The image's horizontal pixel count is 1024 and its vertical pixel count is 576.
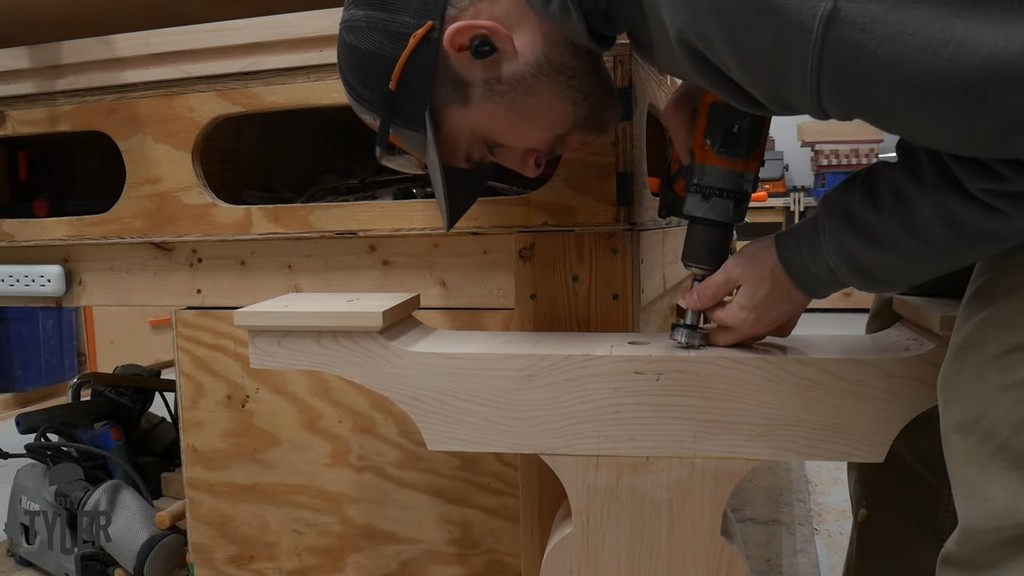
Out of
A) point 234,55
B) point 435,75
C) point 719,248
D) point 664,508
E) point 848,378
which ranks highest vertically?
point 234,55

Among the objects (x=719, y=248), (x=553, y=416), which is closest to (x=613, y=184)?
(x=719, y=248)

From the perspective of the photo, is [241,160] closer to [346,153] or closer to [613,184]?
[346,153]

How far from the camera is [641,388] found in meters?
0.64

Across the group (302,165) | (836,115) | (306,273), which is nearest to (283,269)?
(306,273)

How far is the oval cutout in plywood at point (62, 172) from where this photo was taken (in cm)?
140

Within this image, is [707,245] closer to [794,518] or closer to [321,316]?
[321,316]

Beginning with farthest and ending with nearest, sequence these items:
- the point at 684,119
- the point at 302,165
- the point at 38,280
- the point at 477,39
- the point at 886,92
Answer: the point at 302,165 < the point at 38,280 < the point at 684,119 < the point at 477,39 < the point at 886,92

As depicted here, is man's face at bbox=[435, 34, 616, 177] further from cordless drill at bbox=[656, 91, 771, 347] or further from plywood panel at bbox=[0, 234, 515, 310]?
plywood panel at bbox=[0, 234, 515, 310]

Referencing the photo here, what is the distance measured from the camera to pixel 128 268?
3.67ft

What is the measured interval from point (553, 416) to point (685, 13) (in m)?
0.37

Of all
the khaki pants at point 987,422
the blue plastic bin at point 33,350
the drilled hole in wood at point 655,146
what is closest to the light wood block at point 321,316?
the khaki pants at point 987,422

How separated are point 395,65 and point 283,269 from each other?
0.50 m

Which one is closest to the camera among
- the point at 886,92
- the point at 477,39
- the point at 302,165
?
the point at 886,92

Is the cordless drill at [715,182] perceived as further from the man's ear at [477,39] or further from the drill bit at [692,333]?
the man's ear at [477,39]
